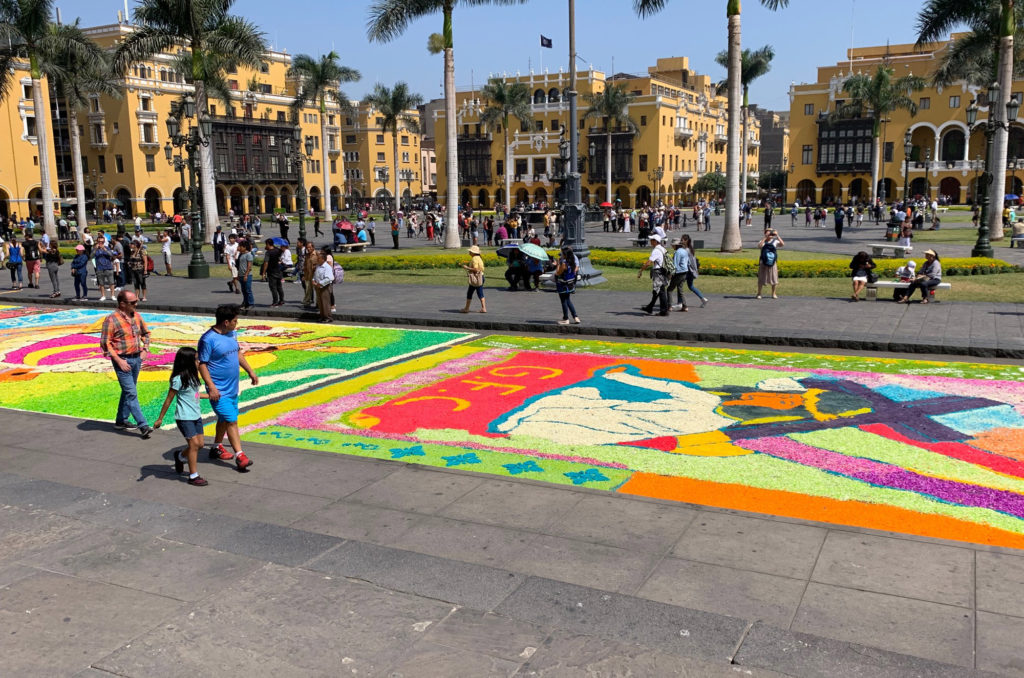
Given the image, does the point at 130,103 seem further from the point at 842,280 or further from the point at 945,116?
the point at 945,116

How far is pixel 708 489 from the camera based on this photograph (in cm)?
743

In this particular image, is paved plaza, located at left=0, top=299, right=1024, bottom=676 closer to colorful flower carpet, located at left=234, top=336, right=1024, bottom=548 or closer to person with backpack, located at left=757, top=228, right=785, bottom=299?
colorful flower carpet, located at left=234, top=336, right=1024, bottom=548

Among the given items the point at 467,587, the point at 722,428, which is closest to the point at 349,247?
the point at 722,428

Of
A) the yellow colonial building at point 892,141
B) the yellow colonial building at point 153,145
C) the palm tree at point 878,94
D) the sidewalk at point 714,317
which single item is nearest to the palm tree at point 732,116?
the sidewalk at point 714,317

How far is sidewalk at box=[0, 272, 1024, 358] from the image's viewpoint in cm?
1392

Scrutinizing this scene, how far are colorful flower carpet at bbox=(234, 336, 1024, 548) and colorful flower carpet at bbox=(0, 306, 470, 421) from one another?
105 centimetres

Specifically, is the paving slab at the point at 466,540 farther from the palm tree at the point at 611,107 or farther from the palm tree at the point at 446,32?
the palm tree at the point at 611,107

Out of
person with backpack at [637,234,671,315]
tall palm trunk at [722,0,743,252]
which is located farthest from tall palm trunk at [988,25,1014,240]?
person with backpack at [637,234,671,315]

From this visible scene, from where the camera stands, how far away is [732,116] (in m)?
30.1

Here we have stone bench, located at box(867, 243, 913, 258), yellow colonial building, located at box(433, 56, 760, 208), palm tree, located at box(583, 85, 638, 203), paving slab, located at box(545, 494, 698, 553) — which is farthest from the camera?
yellow colonial building, located at box(433, 56, 760, 208)

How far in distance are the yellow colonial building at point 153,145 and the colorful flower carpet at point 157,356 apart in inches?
1844

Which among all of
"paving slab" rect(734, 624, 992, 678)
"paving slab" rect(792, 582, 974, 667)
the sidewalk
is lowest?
"paving slab" rect(734, 624, 992, 678)

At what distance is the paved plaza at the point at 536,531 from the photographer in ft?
15.7

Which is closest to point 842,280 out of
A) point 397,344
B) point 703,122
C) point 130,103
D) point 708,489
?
point 397,344
